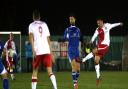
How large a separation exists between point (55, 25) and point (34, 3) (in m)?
2.53

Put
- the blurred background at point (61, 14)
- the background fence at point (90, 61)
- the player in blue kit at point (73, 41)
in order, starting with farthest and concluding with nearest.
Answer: the blurred background at point (61, 14) → the background fence at point (90, 61) → the player in blue kit at point (73, 41)

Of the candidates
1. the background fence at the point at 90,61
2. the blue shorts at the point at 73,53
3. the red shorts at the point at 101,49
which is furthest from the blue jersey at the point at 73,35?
the background fence at the point at 90,61

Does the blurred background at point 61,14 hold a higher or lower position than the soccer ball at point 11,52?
higher

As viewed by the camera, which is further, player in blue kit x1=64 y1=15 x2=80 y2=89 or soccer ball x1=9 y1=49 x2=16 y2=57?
soccer ball x1=9 y1=49 x2=16 y2=57

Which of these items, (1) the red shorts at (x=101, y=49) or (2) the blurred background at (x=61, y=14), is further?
(2) the blurred background at (x=61, y=14)

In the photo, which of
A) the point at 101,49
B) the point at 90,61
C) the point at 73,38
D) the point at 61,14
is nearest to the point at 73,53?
the point at 73,38

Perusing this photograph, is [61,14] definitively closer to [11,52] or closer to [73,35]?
[11,52]

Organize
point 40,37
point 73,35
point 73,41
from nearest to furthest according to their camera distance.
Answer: point 40,37 → point 73,35 → point 73,41

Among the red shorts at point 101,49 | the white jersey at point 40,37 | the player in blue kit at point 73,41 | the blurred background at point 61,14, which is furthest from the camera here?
the blurred background at point 61,14

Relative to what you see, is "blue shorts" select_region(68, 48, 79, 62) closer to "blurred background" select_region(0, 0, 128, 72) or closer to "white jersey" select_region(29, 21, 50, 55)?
"white jersey" select_region(29, 21, 50, 55)

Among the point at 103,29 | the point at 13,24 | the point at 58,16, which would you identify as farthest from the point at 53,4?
the point at 103,29

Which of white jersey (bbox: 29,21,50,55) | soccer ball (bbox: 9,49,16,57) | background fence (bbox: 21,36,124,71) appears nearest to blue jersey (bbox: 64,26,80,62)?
white jersey (bbox: 29,21,50,55)

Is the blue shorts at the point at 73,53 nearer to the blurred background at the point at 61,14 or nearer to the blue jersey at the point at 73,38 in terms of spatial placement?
the blue jersey at the point at 73,38

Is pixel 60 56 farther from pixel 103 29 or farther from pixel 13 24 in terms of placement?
pixel 103 29
